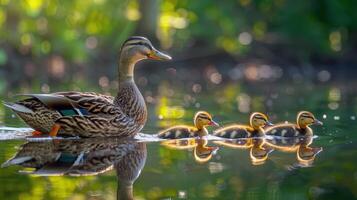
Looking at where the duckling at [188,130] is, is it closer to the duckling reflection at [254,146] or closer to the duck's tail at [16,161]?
the duckling reflection at [254,146]

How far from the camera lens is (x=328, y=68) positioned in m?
21.6

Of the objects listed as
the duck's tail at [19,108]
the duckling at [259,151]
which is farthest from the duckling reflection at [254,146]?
the duck's tail at [19,108]

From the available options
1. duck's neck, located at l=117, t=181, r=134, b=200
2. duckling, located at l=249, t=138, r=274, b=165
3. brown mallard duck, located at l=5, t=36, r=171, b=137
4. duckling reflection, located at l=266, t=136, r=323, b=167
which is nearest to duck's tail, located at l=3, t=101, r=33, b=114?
brown mallard duck, located at l=5, t=36, r=171, b=137

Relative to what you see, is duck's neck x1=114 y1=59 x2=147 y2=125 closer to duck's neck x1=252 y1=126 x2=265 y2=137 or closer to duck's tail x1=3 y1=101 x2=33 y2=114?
duck's tail x1=3 y1=101 x2=33 y2=114

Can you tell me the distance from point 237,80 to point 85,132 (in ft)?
35.4

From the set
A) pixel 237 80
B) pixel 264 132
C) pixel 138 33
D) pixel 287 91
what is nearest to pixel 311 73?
pixel 237 80

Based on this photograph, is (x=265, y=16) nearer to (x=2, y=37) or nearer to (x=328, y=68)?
(x=328, y=68)

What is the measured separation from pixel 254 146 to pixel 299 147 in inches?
15.8

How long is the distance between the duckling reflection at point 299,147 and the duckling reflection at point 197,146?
0.59 meters

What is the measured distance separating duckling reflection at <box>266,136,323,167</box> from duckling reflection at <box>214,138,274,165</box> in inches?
3.6

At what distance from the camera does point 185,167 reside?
716cm

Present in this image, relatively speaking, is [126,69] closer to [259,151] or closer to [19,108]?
[19,108]

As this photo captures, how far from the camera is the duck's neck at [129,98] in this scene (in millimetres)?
8914

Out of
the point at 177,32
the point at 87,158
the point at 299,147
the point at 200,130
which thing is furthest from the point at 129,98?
the point at 177,32
